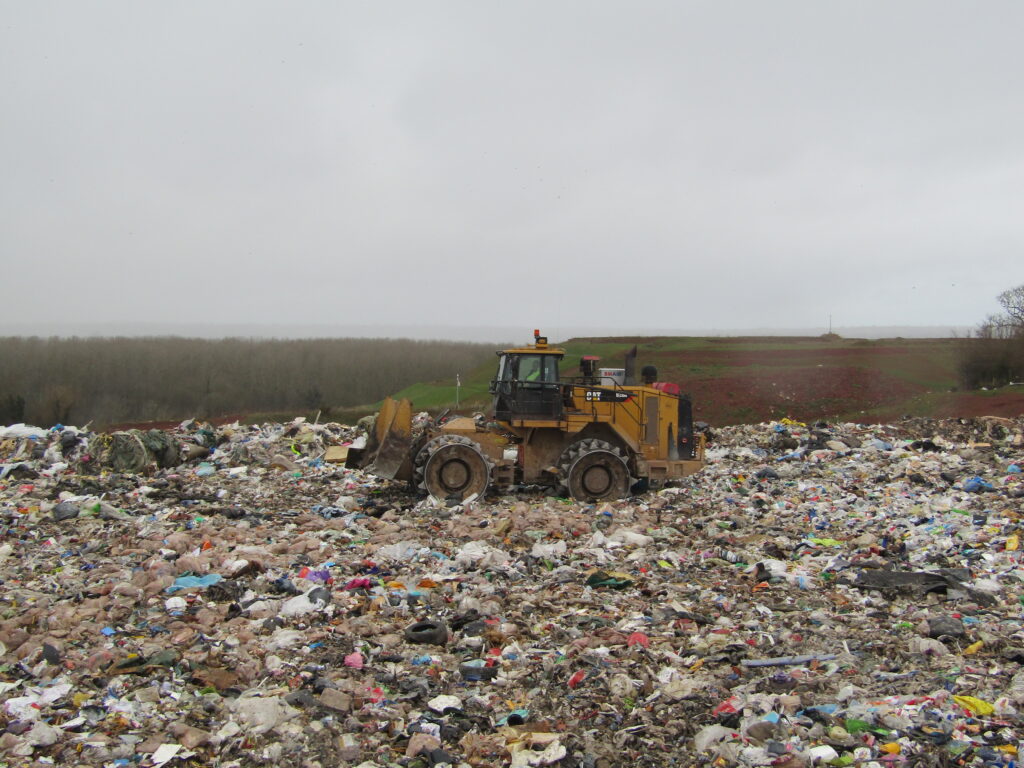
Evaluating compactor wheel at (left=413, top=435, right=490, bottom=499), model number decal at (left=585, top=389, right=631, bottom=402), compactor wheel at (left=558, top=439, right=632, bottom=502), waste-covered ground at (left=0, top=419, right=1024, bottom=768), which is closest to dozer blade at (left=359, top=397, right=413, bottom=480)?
compactor wheel at (left=413, top=435, right=490, bottom=499)

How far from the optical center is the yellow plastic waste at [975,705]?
163 inches

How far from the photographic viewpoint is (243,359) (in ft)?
146

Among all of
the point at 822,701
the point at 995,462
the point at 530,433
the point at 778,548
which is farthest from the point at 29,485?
the point at 995,462

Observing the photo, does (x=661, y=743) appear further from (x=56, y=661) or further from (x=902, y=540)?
(x=902, y=540)

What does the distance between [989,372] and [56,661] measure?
26.7 metres

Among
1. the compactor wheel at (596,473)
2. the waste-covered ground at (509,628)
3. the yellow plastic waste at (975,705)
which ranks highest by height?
the compactor wheel at (596,473)

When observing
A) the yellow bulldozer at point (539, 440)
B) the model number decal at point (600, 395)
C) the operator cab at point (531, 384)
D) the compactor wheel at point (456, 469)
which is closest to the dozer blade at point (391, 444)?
the yellow bulldozer at point (539, 440)

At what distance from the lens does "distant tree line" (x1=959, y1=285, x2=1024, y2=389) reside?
2466 cm

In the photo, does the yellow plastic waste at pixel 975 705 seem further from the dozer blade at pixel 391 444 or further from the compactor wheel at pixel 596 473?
the dozer blade at pixel 391 444

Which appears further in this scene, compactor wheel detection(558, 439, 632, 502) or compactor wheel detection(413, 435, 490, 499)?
compactor wheel detection(558, 439, 632, 502)

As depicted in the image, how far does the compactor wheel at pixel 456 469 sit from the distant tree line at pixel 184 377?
74.3 ft

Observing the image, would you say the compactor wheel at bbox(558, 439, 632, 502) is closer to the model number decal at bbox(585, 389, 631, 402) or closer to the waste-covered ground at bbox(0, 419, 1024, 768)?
the waste-covered ground at bbox(0, 419, 1024, 768)

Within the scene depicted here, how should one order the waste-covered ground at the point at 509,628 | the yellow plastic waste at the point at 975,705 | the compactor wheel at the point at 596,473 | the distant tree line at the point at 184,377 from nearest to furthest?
the waste-covered ground at the point at 509,628, the yellow plastic waste at the point at 975,705, the compactor wheel at the point at 596,473, the distant tree line at the point at 184,377

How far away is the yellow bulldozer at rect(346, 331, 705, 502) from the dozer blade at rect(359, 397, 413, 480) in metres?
0.01
